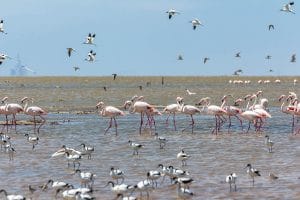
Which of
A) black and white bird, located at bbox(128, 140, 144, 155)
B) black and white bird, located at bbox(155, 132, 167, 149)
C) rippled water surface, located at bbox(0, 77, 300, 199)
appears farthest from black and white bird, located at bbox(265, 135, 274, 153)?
black and white bird, located at bbox(128, 140, 144, 155)

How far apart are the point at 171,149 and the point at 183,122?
11.9 m

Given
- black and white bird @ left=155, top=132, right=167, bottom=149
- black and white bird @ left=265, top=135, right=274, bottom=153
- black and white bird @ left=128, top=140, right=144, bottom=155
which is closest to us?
black and white bird @ left=128, top=140, right=144, bottom=155

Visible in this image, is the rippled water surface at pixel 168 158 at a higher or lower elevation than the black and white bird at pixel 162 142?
lower

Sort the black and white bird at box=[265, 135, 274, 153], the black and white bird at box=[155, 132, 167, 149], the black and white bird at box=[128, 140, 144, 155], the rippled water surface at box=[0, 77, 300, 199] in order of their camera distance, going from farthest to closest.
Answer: the black and white bird at box=[155, 132, 167, 149] < the black and white bird at box=[265, 135, 274, 153] < the black and white bird at box=[128, 140, 144, 155] < the rippled water surface at box=[0, 77, 300, 199]

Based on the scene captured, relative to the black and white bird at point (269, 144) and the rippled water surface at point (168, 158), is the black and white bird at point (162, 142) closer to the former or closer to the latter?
the rippled water surface at point (168, 158)

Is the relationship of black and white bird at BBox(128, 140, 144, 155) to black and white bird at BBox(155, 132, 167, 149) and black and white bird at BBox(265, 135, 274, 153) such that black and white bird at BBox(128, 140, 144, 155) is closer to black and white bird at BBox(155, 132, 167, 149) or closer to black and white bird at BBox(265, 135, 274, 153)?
black and white bird at BBox(155, 132, 167, 149)

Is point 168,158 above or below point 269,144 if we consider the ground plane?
below

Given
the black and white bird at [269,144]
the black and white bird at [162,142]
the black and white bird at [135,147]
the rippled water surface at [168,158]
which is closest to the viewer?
the rippled water surface at [168,158]

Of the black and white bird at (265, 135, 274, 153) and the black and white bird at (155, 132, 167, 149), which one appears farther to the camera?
the black and white bird at (155, 132, 167, 149)

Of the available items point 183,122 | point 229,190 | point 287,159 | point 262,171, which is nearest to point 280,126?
point 183,122

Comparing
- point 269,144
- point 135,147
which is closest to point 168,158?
point 135,147

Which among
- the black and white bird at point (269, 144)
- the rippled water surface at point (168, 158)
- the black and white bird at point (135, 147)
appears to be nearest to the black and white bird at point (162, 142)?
the rippled water surface at point (168, 158)

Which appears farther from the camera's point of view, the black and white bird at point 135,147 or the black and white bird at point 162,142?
the black and white bird at point 162,142

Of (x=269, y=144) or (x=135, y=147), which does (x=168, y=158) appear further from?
(x=269, y=144)
